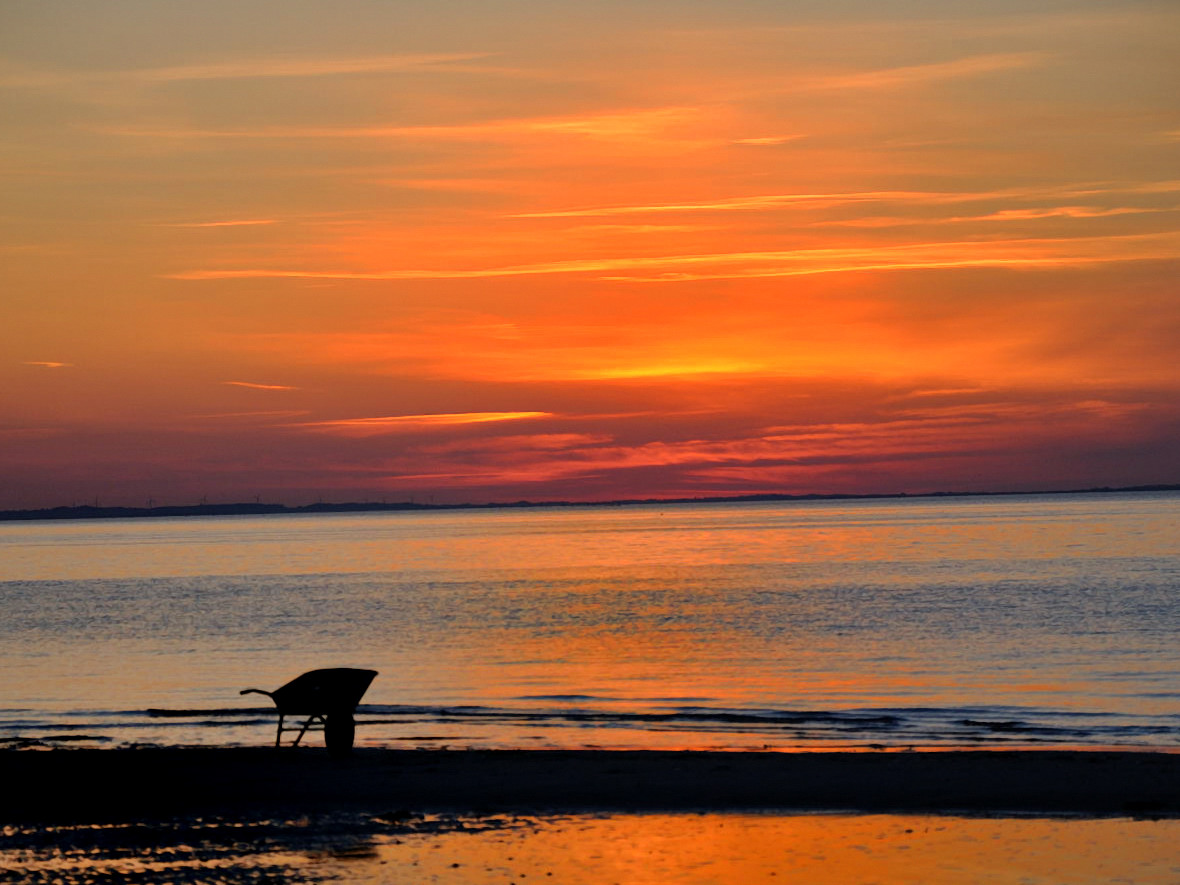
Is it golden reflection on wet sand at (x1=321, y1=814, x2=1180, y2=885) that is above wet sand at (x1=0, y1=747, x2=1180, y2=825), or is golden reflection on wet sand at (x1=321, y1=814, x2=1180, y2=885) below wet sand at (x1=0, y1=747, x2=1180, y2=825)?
above

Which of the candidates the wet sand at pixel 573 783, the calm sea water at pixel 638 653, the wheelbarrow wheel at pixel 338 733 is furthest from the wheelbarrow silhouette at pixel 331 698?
the calm sea water at pixel 638 653

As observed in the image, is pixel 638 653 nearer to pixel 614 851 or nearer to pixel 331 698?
pixel 331 698

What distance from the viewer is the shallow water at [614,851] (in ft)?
44.5

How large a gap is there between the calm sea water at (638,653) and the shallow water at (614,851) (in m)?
9.42

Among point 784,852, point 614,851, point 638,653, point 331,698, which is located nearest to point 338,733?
point 331,698

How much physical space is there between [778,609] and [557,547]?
9920 centimetres

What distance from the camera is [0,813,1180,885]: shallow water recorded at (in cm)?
1358

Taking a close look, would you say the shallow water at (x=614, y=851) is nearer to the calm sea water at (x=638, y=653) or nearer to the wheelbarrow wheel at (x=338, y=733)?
the wheelbarrow wheel at (x=338, y=733)

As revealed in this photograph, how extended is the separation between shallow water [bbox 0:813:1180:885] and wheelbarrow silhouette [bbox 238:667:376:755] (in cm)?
474

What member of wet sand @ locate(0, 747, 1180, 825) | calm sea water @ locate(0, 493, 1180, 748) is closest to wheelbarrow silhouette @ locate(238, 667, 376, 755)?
wet sand @ locate(0, 747, 1180, 825)

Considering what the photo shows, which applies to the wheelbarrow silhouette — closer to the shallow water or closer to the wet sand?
the wet sand

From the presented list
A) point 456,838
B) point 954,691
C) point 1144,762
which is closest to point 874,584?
point 954,691

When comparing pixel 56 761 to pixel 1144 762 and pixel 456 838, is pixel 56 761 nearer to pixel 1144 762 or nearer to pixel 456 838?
pixel 456 838

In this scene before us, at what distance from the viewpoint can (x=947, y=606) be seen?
213 feet
